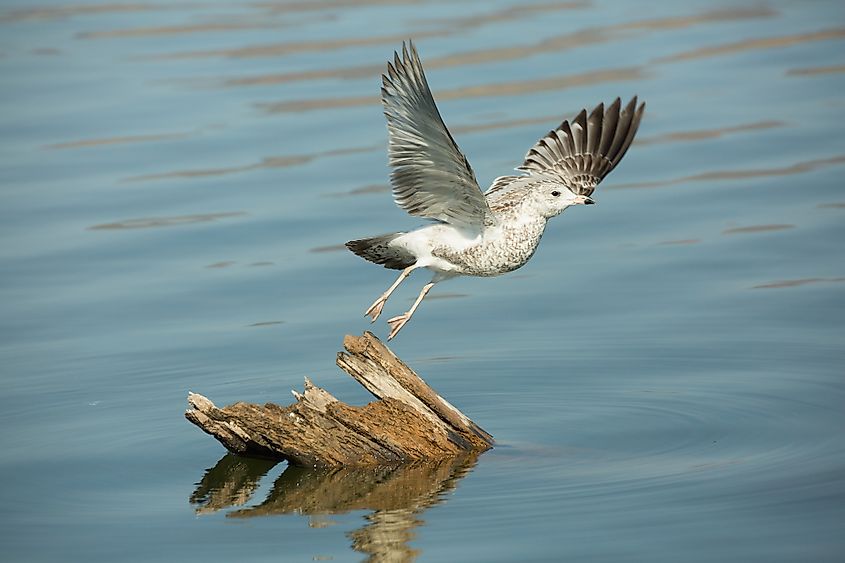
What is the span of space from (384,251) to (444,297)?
366 cm

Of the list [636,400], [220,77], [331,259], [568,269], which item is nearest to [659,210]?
[568,269]

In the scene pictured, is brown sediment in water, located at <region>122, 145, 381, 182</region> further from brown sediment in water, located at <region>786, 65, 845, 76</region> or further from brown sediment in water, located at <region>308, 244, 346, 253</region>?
brown sediment in water, located at <region>786, 65, 845, 76</region>

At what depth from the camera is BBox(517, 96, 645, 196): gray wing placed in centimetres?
1093

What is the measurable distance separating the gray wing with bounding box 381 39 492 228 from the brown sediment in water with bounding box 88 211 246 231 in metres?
6.40

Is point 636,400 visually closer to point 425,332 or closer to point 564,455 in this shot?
point 564,455

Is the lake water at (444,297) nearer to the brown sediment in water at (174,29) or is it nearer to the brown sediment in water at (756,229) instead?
the brown sediment in water at (756,229)

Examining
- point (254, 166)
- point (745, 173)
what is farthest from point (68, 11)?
point (745, 173)

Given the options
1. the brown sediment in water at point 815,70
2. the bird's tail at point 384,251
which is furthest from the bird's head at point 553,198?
the brown sediment in water at point 815,70

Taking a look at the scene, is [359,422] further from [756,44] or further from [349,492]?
[756,44]

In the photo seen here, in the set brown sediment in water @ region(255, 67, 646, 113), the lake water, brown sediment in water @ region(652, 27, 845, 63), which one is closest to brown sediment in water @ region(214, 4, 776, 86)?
the lake water

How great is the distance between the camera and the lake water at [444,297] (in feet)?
28.6

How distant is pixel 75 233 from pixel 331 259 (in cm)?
294

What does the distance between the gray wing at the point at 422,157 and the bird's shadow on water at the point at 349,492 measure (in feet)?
5.19

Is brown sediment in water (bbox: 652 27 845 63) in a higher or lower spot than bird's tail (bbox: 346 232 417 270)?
higher
